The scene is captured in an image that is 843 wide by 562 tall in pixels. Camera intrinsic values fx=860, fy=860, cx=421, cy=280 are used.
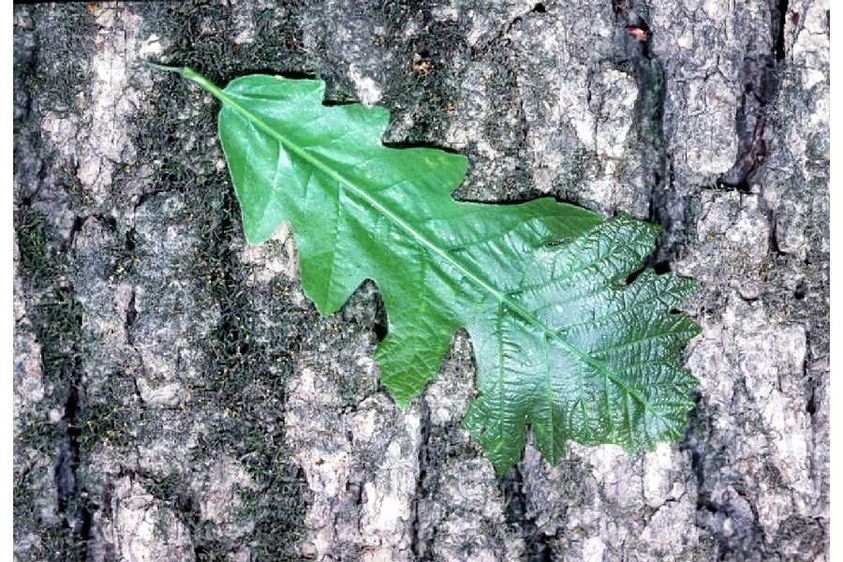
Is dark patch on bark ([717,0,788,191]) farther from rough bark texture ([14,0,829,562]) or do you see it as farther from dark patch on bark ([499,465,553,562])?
dark patch on bark ([499,465,553,562])

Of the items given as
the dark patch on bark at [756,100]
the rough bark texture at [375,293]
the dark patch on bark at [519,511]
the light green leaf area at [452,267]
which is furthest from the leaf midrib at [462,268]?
the dark patch on bark at [756,100]

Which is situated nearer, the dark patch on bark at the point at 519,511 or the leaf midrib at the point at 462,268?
the leaf midrib at the point at 462,268

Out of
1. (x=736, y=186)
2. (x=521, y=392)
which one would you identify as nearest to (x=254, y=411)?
(x=521, y=392)

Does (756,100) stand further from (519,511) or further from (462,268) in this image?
(519,511)

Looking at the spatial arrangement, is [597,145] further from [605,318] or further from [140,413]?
[140,413]

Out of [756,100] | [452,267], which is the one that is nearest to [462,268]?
[452,267]

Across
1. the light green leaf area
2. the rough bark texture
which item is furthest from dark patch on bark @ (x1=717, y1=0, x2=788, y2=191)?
the light green leaf area

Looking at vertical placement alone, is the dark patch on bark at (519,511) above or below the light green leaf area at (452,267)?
below

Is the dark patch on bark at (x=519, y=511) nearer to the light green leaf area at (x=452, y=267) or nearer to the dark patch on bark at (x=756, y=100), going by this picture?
the light green leaf area at (x=452, y=267)
